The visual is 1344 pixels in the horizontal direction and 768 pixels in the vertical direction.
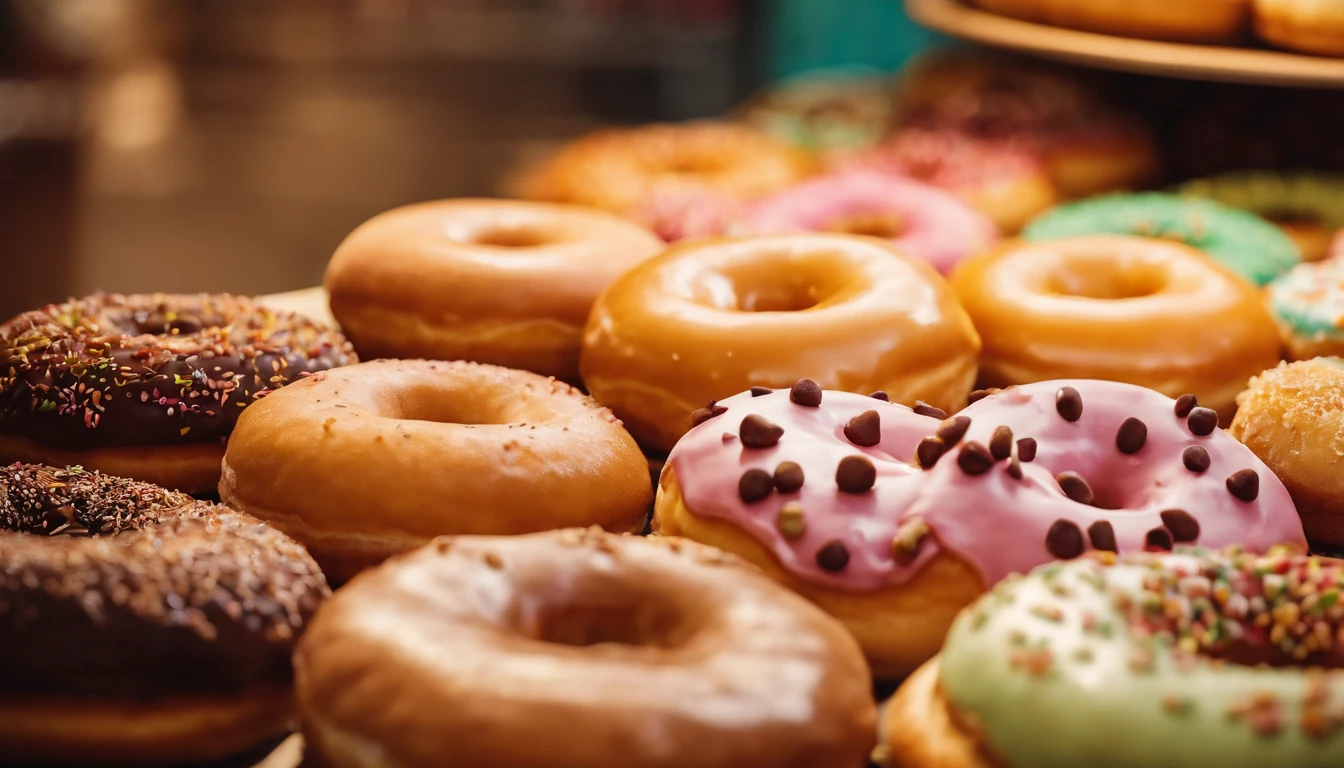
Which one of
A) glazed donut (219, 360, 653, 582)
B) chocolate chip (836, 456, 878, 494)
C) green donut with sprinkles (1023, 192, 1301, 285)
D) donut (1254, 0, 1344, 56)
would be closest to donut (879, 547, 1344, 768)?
chocolate chip (836, 456, 878, 494)

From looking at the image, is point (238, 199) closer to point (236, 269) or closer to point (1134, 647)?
point (236, 269)

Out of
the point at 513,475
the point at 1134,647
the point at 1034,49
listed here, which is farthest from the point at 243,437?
the point at 1034,49

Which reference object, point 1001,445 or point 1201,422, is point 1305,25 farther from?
point 1001,445

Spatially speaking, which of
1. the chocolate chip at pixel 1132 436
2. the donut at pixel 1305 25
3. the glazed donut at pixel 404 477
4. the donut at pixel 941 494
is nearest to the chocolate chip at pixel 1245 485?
the donut at pixel 941 494

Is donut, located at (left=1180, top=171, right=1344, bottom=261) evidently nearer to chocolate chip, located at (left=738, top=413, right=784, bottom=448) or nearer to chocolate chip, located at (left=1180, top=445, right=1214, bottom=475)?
chocolate chip, located at (left=1180, top=445, right=1214, bottom=475)

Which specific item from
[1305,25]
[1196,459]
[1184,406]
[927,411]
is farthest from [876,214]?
[1196,459]

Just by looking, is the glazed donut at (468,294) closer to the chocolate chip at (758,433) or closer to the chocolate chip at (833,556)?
the chocolate chip at (758,433)

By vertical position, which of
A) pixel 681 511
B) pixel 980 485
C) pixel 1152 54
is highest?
pixel 1152 54
